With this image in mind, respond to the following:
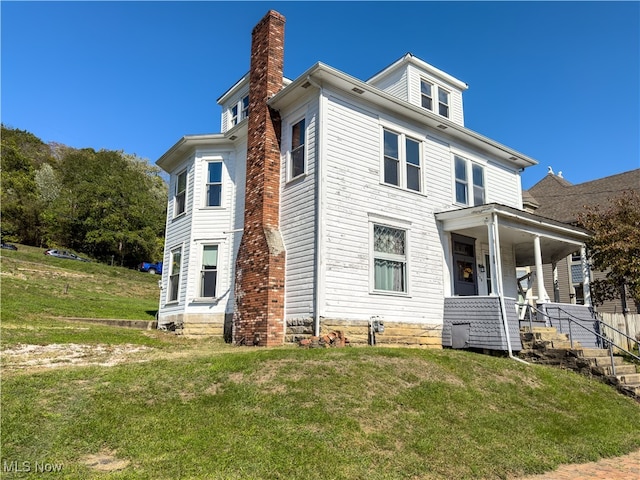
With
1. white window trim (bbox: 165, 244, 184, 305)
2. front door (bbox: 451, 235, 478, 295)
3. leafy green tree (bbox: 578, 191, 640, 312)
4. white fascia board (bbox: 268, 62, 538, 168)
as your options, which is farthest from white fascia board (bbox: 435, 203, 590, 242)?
white window trim (bbox: 165, 244, 184, 305)

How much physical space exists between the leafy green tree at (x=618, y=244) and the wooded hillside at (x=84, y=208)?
38.8 metres

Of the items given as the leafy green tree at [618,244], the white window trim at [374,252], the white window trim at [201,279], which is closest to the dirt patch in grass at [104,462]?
the white window trim at [374,252]

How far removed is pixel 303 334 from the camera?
11000 millimetres

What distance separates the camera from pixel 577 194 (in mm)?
30891

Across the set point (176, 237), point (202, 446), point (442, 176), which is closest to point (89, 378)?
point (202, 446)

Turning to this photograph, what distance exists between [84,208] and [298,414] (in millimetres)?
45507

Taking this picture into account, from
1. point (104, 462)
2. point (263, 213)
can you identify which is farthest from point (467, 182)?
point (104, 462)

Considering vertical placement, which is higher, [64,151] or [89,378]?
[64,151]

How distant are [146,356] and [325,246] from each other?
4.52 meters

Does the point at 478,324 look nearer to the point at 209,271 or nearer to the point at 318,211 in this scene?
the point at 318,211

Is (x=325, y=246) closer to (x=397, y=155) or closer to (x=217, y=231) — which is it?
(x=397, y=155)

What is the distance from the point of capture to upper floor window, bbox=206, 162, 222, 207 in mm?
15180

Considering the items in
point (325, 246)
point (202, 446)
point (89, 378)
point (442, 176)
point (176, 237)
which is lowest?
point (202, 446)

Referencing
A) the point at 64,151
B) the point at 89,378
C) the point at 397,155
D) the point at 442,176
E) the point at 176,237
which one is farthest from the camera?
the point at 64,151
